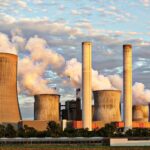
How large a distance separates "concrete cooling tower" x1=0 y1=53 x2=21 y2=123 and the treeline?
298 cm

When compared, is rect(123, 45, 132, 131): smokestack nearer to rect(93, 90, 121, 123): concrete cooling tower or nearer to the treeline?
the treeline

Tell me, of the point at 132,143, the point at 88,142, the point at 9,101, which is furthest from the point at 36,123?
the point at 132,143

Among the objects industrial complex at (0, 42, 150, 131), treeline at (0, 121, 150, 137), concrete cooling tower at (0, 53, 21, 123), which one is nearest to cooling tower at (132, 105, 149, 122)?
industrial complex at (0, 42, 150, 131)

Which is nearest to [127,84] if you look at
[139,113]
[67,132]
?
[67,132]

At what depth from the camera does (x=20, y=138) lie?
320 ft

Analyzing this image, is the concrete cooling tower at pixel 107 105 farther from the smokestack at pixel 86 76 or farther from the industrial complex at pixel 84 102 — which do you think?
the smokestack at pixel 86 76

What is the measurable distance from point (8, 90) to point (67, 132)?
1569 cm

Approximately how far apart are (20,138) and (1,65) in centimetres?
1964

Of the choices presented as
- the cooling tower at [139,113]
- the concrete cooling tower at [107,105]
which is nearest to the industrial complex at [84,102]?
the concrete cooling tower at [107,105]

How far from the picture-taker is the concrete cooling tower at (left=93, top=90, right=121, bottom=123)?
11694cm

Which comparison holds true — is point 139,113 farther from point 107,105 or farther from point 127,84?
point 127,84

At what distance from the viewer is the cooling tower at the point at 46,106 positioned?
11712 cm

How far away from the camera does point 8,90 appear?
10944 centimetres

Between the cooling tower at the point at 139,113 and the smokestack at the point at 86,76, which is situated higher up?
the smokestack at the point at 86,76
